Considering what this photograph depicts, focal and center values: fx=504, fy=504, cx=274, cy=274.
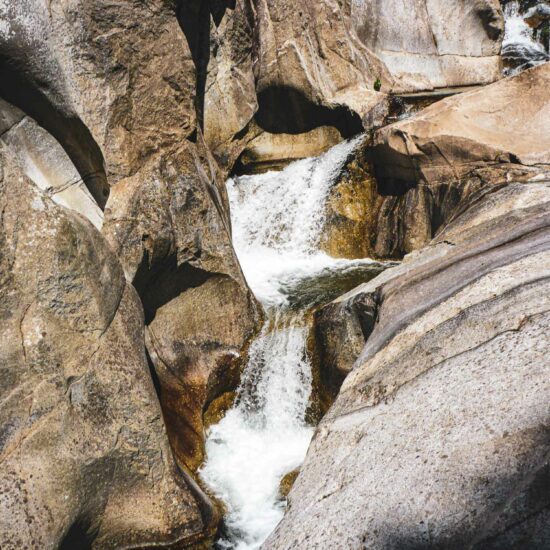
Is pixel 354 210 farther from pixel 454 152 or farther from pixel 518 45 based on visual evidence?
pixel 518 45

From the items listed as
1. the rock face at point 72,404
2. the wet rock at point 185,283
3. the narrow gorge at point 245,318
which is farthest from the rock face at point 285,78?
the rock face at point 72,404

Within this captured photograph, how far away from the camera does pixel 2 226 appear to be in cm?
370

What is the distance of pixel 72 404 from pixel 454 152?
591 cm

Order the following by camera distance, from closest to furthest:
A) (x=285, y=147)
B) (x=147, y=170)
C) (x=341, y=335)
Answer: (x=341, y=335), (x=147, y=170), (x=285, y=147)

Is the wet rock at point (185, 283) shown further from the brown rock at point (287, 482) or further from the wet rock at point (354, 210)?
the wet rock at point (354, 210)

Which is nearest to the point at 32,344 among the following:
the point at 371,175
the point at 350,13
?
the point at 371,175

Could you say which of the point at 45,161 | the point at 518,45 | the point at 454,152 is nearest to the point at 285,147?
the point at 454,152

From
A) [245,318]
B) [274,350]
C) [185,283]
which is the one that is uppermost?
[185,283]

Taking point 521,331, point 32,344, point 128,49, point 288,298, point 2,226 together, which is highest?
point 128,49

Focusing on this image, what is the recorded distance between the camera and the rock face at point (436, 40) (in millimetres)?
13805

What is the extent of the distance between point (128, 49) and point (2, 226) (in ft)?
8.89

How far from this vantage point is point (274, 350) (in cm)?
599

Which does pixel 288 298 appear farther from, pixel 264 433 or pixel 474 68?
pixel 474 68

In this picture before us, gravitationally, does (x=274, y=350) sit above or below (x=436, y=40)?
below
